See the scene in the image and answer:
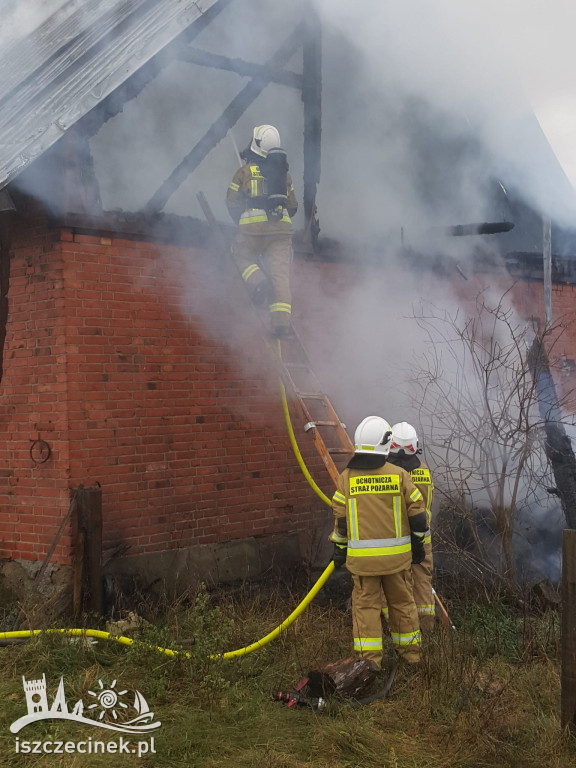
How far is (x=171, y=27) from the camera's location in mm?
6473

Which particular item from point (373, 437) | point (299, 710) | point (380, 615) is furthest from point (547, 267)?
point (299, 710)

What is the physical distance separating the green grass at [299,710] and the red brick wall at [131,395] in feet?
3.45

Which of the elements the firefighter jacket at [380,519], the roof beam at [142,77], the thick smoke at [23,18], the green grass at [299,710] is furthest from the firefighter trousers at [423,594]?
the thick smoke at [23,18]

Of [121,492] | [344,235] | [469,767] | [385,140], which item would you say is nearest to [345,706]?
[469,767]

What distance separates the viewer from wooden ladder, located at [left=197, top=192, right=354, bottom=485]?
19.6 ft

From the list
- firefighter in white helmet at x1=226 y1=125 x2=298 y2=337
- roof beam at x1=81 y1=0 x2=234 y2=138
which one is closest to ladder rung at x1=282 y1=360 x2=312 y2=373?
firefighter in white helmet at x1=226 y1=125 x2=298 y2=337

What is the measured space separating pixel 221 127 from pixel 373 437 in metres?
3.55

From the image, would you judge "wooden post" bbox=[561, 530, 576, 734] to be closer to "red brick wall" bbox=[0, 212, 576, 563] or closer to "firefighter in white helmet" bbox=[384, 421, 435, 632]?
"firefighter in white helmet" bbox=[384, 421, 435, 632]

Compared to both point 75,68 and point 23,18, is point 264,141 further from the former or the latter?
point 23,18

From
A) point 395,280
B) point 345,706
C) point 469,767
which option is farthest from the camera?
point 395,280

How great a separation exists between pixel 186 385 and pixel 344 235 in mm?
2437

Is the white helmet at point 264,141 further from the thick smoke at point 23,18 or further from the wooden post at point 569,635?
the thick smoke at point 23,18

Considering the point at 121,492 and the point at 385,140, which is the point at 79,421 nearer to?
the point at 121,492

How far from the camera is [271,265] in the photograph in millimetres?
6422
